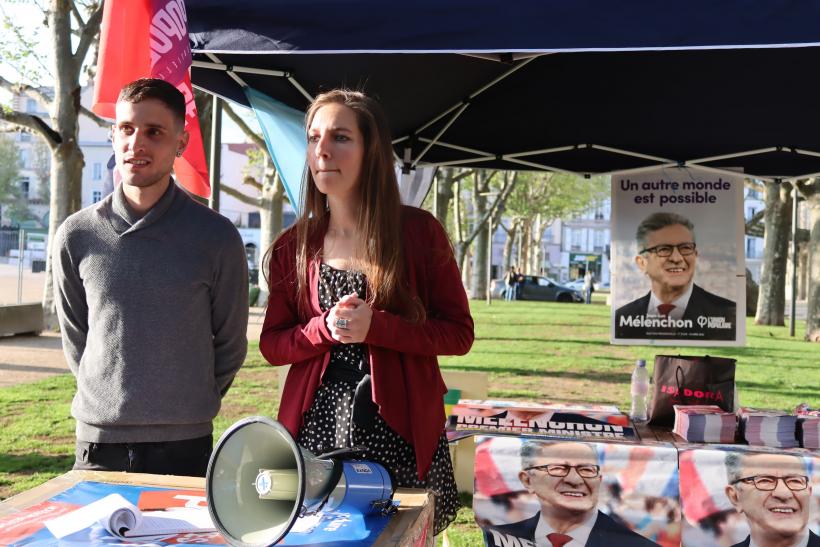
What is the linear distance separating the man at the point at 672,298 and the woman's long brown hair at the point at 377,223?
4133 mm

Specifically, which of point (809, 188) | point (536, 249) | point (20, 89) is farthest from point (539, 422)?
point (536, 249)

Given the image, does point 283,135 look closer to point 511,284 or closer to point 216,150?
point 216,150

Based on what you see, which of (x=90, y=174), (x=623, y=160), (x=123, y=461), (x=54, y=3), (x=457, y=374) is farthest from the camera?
(x=90, y=174)

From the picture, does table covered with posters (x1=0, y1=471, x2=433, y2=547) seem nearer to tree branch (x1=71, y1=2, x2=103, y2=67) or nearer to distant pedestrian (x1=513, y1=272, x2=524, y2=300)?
tree branch (x1=71, y1=2, x2=103, y2=67)

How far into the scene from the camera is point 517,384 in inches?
426

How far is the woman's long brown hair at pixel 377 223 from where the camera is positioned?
95.7 inches

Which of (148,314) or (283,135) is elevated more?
(283,135)

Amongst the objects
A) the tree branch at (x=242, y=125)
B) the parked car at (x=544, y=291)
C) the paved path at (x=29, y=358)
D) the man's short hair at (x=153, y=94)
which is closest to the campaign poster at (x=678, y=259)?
the man's short hair at (x=153, y=94)

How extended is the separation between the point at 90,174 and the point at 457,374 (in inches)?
3199

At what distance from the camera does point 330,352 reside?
2.45 m

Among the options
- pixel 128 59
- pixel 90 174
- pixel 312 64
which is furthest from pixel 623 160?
pixel 90 174

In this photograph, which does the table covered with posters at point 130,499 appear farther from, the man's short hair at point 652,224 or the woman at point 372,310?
the man's short hair at point 652,224

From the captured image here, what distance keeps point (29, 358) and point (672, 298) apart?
9.35 metres

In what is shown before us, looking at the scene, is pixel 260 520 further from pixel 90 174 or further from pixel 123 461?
pixel 90 174
